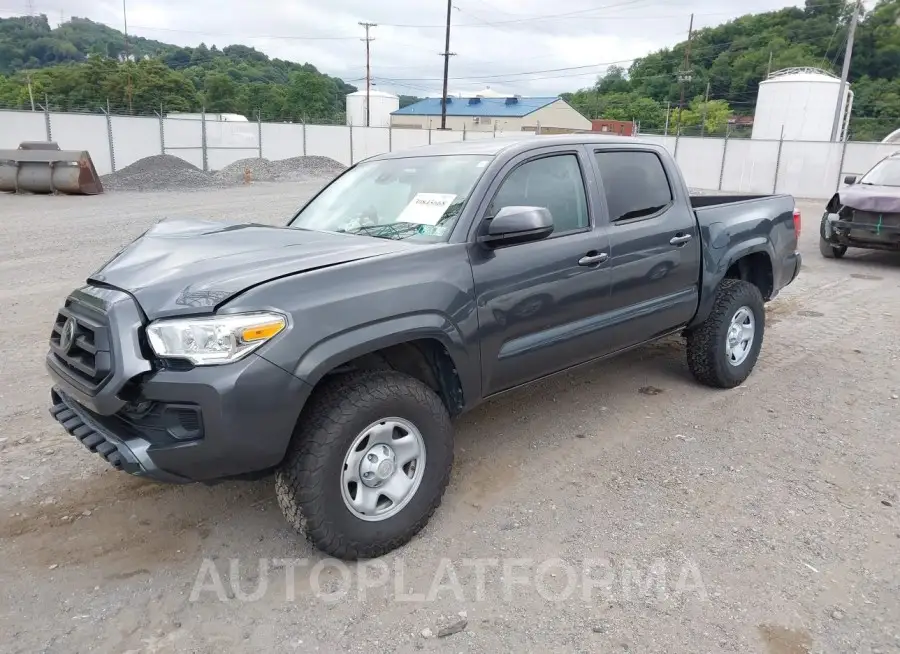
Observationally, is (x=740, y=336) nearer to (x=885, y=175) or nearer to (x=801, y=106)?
(x=885, y=175)

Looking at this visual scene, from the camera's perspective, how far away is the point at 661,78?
8350cm

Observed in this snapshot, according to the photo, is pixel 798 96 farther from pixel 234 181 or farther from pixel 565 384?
pixel 565 384

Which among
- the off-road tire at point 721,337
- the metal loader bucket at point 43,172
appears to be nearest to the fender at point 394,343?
the off-road tire at point 721,337

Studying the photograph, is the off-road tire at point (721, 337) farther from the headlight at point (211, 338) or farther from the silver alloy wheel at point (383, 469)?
the headlight at point (211, 338)

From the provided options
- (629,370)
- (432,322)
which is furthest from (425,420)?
(629,370)

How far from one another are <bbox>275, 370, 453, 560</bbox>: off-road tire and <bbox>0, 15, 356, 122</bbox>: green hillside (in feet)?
96.2

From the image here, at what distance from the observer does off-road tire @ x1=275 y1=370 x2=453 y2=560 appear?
2768 mm

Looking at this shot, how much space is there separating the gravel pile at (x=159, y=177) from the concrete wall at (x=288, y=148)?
1.18 meters

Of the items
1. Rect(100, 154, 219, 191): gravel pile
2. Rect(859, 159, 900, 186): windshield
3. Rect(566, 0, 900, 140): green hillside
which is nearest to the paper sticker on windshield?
Rect(859, 159, 900, 186): windshield

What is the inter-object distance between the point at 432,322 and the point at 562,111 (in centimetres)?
7560

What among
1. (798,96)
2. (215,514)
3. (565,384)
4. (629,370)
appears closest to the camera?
(215,514)

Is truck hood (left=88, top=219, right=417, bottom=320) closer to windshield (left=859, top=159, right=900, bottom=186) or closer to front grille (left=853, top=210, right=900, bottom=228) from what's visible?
front grille (left=853, top=210, right=900, bottom=228)

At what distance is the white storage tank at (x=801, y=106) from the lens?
3750cm

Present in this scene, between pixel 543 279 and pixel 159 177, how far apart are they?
78.8 ft
